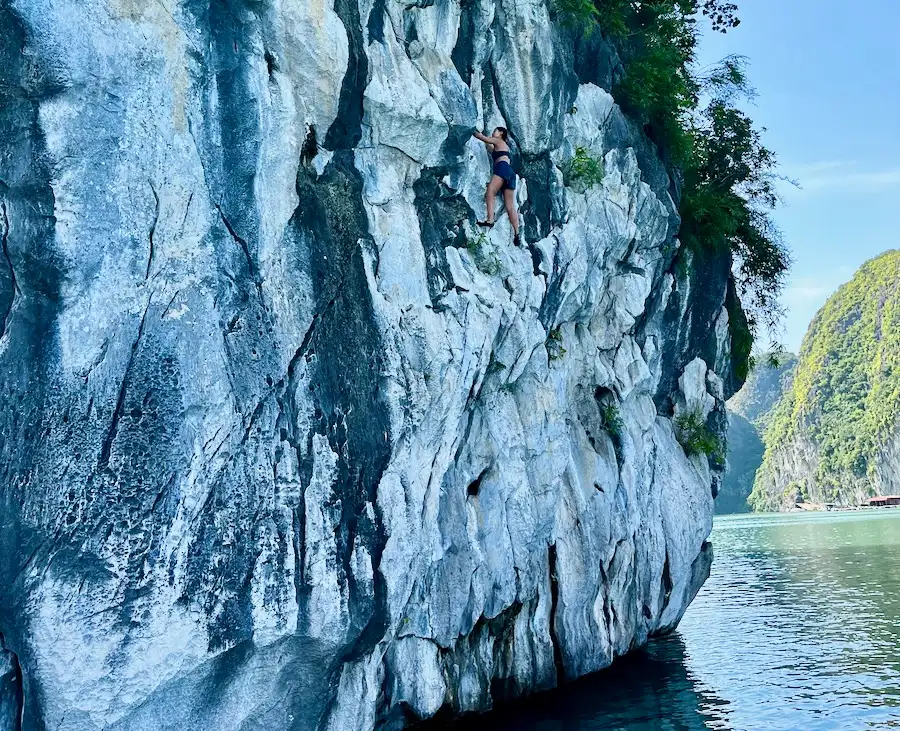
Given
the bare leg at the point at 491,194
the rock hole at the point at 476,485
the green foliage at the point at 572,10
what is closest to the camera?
the bare leg at the point at 491,194

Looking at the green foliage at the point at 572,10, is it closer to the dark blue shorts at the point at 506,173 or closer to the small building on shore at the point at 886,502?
the dark blue shorts at the point at 506,173

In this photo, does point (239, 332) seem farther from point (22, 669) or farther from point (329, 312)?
point (22, 669)

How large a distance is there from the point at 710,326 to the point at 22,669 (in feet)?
54.5

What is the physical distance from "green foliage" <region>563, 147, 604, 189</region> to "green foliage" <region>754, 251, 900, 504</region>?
10128cm

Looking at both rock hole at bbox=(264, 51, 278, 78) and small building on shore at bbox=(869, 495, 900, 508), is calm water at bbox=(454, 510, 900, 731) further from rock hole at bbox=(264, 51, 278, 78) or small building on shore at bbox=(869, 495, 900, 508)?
small building on shore at bbox=(869, 495, 900, 508)

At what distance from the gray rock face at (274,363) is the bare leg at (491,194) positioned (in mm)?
166

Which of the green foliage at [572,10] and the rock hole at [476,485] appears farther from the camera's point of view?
the green foliage at [572,10]

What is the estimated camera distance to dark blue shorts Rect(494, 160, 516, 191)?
11.5 meters

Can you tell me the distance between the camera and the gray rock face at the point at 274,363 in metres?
6.83

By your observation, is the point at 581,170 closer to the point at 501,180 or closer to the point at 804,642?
the point at 501,180

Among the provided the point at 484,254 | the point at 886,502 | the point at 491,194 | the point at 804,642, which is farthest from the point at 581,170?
the point at 886,502

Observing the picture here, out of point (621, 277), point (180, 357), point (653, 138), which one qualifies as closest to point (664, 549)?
point (621, 277)

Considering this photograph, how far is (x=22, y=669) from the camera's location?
656cm

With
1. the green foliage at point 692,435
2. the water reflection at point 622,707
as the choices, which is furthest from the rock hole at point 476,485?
the green foliage at point 692,435
